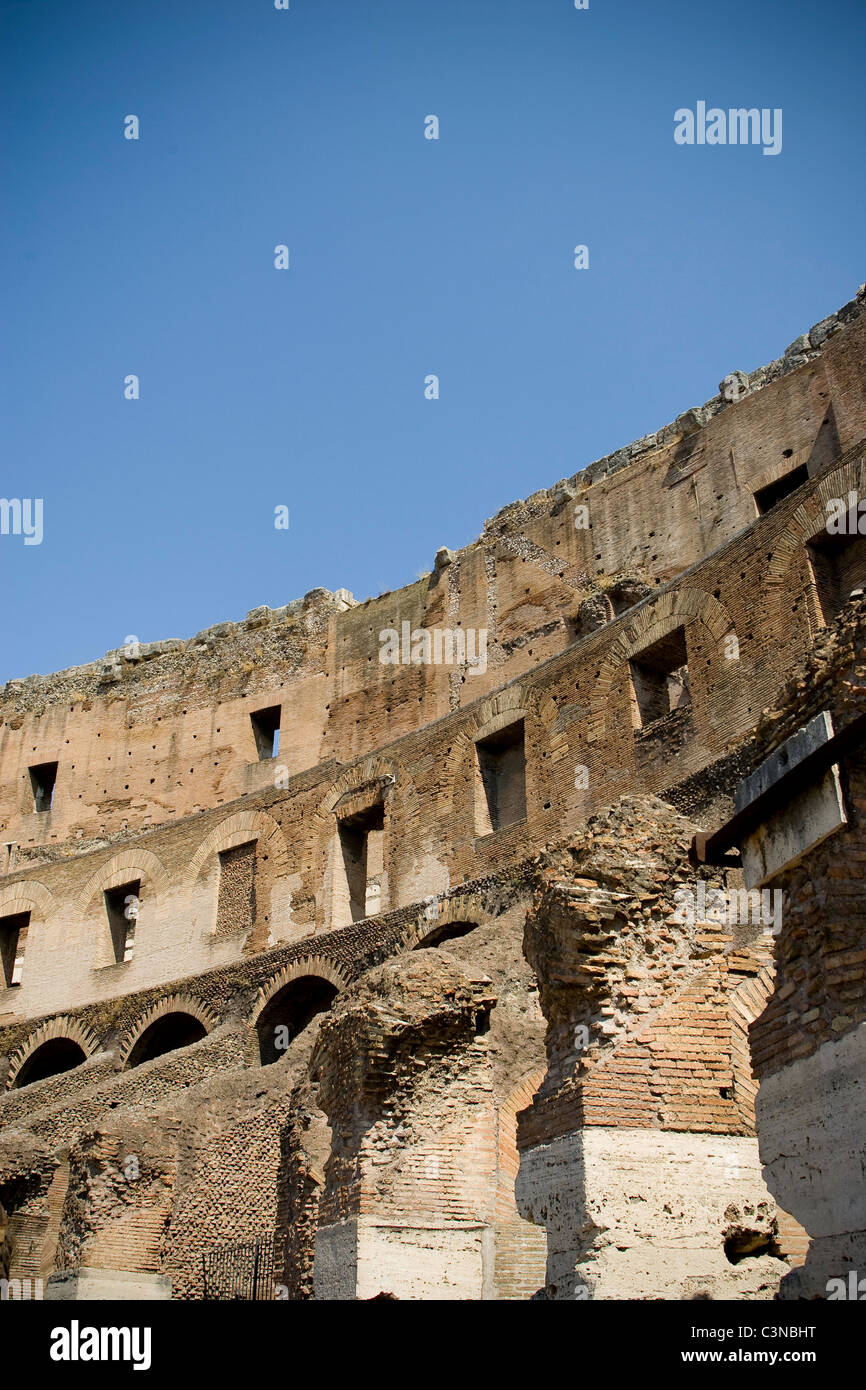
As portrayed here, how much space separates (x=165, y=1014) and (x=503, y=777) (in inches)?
217

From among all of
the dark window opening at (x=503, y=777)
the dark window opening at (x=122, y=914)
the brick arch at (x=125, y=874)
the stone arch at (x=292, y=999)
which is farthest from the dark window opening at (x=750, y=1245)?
the dark window opening at (x=122, y=914)

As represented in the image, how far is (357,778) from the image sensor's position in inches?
665

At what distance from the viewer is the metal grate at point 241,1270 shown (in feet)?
31.3

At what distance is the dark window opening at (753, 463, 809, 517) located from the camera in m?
18.4

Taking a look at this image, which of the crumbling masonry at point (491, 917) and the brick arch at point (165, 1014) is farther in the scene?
the brick arch at point (165, 1014)

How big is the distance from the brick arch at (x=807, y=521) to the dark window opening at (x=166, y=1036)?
948 centimetres

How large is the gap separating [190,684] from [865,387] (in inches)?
612

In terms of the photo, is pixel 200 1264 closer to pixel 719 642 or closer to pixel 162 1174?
pixel 162 1174

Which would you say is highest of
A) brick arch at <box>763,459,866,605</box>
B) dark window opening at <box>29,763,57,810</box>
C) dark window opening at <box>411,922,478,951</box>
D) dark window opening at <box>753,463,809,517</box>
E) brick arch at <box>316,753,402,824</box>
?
dark window opening at <box>753,463,809,517</box>

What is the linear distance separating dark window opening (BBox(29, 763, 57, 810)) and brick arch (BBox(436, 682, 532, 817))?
14901 millimetres

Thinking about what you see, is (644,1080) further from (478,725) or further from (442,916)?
(478,725)

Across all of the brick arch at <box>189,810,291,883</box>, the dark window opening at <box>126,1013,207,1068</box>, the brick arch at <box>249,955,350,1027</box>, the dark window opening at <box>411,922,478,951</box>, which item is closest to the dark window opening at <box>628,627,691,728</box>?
the dark window opening at <box>411,922,478,951</box>

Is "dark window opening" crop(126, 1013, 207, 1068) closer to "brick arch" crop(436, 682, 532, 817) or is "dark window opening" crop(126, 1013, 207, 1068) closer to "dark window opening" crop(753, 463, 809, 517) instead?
"brick arch" crop(436, 682, 532, 817)

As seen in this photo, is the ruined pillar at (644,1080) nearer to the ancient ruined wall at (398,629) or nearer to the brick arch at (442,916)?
the brick arch at (442,916)
